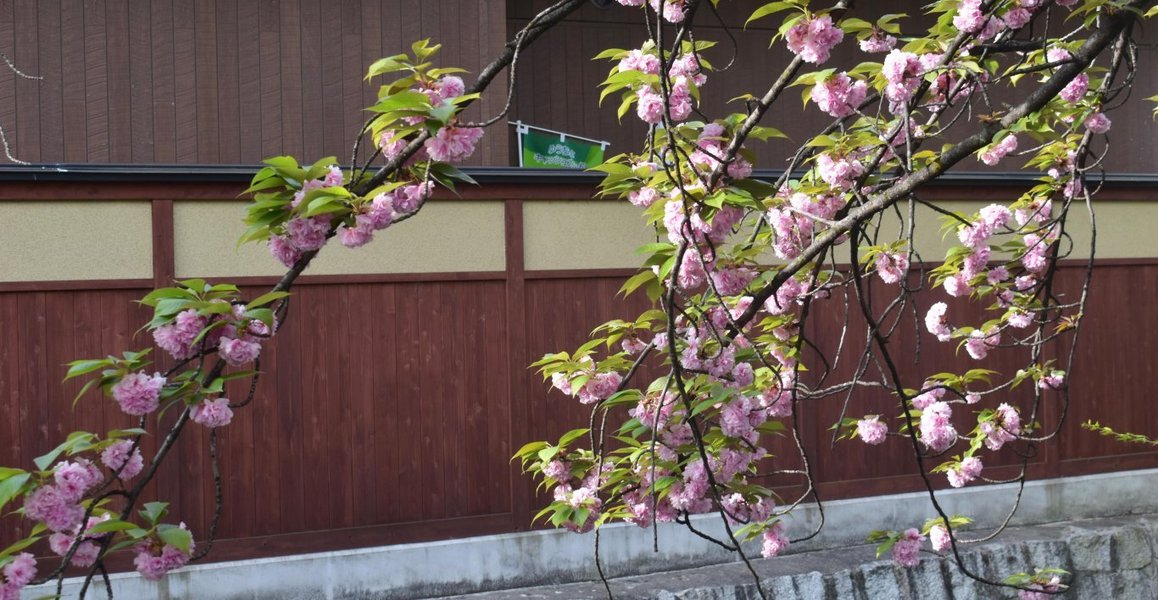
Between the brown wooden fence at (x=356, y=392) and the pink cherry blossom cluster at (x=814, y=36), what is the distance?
11.9 feet

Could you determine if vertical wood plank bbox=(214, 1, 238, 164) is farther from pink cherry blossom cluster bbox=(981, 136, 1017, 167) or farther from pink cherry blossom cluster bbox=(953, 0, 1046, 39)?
pink cherry blossom cluster bbox=(953, 0, 1046, 39)

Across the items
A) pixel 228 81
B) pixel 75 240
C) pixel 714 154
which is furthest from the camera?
pixel 228 81

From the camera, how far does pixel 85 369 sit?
2.26 m

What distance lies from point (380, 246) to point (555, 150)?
323 cm

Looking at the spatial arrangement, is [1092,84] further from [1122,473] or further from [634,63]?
[1122,473]

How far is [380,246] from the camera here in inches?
249

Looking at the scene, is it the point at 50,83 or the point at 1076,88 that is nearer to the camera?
the point at 1076,88

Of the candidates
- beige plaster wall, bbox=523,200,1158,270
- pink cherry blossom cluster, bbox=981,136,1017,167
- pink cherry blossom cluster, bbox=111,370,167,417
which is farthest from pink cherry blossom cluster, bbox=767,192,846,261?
beige plaster wall, bbox=523,200,1158,270

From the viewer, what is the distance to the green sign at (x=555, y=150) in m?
9.19

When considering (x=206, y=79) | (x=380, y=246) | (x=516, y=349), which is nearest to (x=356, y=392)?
(x=380, y=246)

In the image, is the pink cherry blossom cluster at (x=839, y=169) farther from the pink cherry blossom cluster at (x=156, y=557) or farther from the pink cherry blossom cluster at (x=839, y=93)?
the pink cherry blossom cluster at (x=156, y=557)

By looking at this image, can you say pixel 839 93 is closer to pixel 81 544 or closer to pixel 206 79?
pixel 81 544

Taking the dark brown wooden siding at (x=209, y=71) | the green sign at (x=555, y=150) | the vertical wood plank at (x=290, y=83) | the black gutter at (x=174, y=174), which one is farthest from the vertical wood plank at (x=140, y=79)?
the green sign at (x=555, y=150)

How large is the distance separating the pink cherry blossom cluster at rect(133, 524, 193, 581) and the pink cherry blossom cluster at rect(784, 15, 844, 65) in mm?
1808
